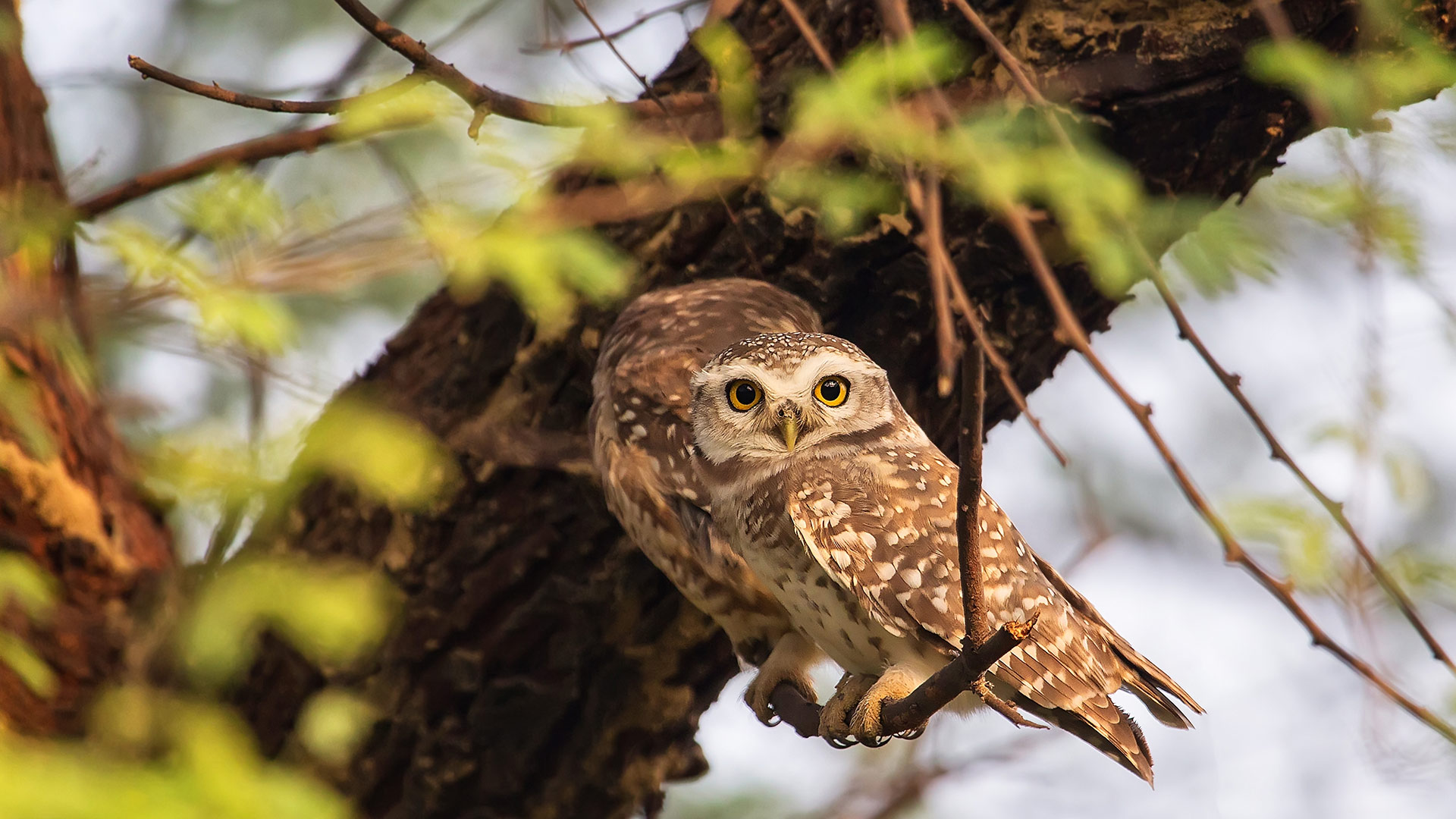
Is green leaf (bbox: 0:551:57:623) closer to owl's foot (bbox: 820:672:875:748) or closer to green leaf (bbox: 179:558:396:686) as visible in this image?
green leaf (bbox: 179:558:396:686)

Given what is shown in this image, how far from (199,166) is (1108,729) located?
250cm

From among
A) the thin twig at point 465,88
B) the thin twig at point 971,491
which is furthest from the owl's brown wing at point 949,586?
the thin twig at point 465,88

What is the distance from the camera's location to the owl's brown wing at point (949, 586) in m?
2.22

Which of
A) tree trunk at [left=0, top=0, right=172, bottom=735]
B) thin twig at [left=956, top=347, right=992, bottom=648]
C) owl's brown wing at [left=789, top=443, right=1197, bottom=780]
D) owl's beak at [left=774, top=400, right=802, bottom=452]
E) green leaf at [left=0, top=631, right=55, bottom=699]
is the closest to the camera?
thin twig at [left=956, top=347, right=992, bottom=648]

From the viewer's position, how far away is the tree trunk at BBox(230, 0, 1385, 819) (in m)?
2.85

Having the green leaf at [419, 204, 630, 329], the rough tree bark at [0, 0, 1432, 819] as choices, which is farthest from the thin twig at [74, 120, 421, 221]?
the green leaf at [419, 204, 630, 329]

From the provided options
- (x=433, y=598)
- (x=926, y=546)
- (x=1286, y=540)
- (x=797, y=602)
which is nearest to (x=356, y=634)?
(x=433, y=598)

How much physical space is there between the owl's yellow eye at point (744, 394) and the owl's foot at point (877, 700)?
0.63 m

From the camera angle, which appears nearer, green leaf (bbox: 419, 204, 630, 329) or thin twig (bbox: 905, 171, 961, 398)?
thin twig (bbox: 905, 171, 961, 398)

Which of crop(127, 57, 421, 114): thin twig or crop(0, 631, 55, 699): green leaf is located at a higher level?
crop(127, 57, 421, 114): thin twig

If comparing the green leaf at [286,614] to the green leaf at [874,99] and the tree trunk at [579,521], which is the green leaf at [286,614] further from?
the green leaf at [874,99]

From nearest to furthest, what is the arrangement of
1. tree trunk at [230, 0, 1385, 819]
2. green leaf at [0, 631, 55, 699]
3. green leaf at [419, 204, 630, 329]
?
green leaf at [419, 204, 630, 329] → tree trunk at [230, 0, 1385, 819] → green leaf at [0, 631, 55, 699]

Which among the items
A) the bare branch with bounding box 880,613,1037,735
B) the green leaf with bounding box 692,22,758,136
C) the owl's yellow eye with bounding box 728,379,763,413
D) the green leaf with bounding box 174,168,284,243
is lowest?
the bare branch with bounding box 880,613,1037,735

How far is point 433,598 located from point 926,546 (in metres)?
1.47
